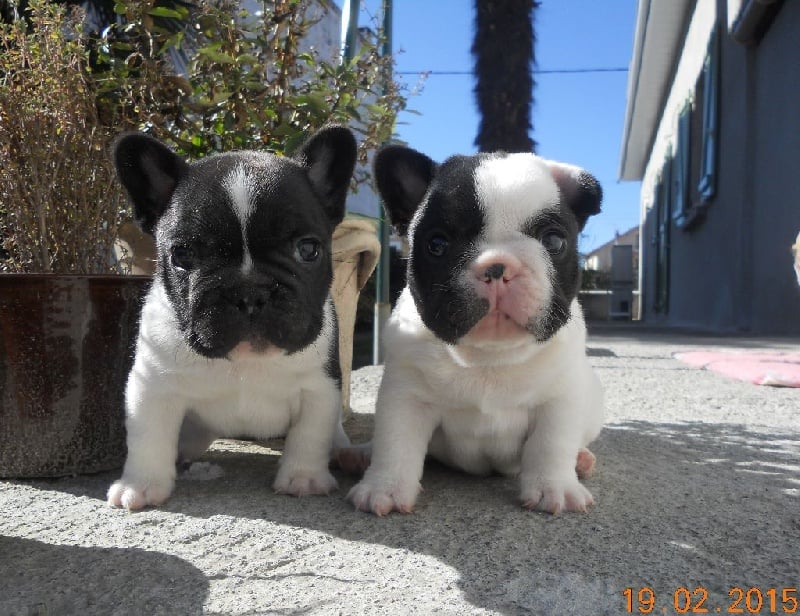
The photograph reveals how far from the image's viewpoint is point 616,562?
1836 mm

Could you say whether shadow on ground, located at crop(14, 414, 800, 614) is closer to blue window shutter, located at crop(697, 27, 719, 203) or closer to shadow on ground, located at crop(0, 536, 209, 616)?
shadow on ground, located at crop(0, 536, 209, 616)

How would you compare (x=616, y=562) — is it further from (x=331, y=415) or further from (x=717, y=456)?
(x=717, y=456)

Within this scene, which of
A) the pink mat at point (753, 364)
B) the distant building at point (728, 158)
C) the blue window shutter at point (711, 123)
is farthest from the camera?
the blue window shutter at point (711, 123)

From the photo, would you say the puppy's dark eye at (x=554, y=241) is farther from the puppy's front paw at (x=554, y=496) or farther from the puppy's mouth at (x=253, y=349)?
the puppy's mouth at (x=253, y=349)

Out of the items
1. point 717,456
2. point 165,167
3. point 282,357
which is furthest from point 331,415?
point 717,456

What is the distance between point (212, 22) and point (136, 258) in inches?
43.3

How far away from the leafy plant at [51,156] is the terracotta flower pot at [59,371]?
349mm

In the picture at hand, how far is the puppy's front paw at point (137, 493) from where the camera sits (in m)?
2.21

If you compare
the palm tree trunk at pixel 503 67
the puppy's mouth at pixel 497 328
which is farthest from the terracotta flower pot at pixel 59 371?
the palm tree trunk at pixel 503 67

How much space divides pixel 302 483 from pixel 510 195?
1.13 meters

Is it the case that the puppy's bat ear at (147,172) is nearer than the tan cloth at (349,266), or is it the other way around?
the puppy's bat ear at (147,172)

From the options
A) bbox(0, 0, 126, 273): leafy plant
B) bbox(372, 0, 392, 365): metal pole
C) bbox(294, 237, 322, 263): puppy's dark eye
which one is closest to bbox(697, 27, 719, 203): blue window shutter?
bbox(372, 0, 392, 365): metal pole

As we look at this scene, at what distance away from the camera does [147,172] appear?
2.30m

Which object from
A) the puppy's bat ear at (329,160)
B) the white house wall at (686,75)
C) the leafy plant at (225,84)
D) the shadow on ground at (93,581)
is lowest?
the shadow on ground at (93,581)
